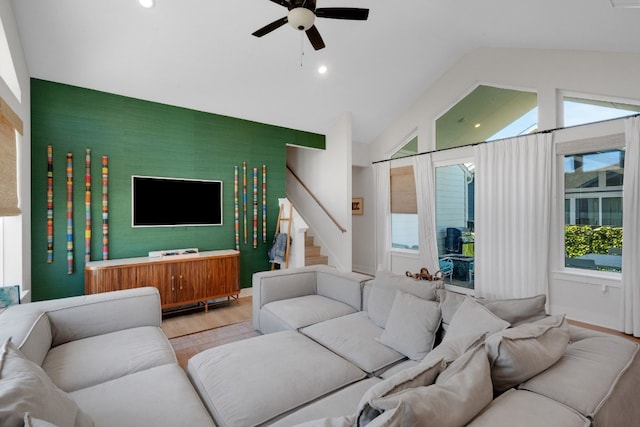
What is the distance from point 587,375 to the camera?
1190 mm

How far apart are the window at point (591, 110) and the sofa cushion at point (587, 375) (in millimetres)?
3310

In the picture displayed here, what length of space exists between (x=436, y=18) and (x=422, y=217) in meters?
2.98

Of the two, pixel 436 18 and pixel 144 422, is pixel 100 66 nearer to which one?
pixel 144 422

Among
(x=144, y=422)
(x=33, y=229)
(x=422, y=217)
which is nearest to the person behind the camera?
(x=144, y=422)

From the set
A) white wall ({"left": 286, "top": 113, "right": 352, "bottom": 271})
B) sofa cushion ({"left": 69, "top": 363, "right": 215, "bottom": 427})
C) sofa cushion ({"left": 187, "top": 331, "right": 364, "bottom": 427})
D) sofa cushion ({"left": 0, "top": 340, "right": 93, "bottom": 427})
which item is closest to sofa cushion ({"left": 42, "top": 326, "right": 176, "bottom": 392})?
sofa cushion ({"left": 69, "top": 363, "right": 215, "bottom": 427})

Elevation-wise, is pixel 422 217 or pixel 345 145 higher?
pixel 345 145

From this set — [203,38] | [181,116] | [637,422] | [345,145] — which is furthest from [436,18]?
[637,422]

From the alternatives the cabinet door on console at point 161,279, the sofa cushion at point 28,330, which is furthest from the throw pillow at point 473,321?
the cabinet door on console at point 161,279

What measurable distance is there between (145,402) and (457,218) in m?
4.96

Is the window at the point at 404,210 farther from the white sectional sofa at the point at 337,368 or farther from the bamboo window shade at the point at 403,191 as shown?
the white sectional sofa at the point at 337,368

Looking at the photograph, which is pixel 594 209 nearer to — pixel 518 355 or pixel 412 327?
pixel 412 327

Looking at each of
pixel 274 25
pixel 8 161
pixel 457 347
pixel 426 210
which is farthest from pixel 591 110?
pixel 8 161

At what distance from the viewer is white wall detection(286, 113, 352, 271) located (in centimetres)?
547

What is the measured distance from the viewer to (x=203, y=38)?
337 cm
